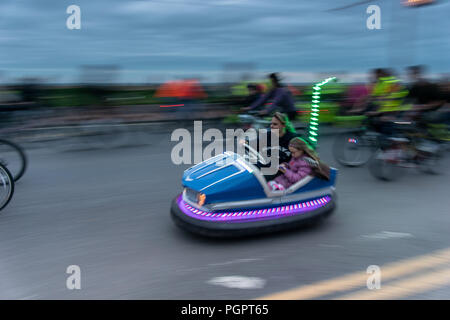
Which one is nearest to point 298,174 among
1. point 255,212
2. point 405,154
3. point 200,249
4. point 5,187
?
point 255,212

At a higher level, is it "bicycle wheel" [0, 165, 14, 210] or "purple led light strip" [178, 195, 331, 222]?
"bicycle wheel" [0, 165, 14, 210]

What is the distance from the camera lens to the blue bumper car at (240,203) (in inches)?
166

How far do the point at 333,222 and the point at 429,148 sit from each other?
3468 mm

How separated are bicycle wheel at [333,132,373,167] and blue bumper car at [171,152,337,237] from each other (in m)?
3.18

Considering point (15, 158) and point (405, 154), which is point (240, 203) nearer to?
point (405, 154)

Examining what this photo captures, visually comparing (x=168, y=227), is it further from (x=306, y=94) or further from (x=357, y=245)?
(x=306, y=94)

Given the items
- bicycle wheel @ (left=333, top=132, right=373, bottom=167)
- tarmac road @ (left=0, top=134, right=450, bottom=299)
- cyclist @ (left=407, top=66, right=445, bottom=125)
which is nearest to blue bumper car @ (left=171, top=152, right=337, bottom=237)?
tarmac road @ (left=0, top=134, right=450, bottom=299)

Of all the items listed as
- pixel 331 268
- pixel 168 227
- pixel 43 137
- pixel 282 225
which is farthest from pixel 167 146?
pixel 331 268

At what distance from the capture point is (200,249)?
4.18 meters

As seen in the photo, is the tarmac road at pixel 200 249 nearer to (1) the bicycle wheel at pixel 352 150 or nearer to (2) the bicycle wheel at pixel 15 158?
(2) the bicycle wheel at pixel 15 158

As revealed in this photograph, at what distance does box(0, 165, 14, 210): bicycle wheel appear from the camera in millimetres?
5180

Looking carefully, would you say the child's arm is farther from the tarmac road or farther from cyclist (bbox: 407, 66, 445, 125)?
cyclist (bbox: 407, 66, 445, 125)

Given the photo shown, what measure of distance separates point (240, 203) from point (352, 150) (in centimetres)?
406

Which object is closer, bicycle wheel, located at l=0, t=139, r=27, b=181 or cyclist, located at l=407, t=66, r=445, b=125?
bicycle wheel, located at l=0, t=139, r=27, b=181
